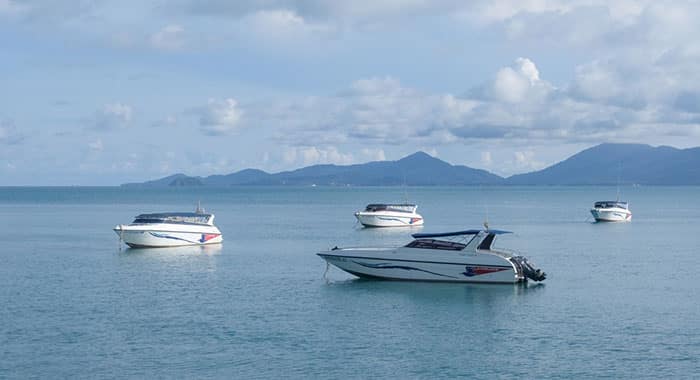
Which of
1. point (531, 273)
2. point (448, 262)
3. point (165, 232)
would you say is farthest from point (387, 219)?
point (531, 273)

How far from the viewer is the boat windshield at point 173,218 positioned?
297 feet

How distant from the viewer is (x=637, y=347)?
138ft

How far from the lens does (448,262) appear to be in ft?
207

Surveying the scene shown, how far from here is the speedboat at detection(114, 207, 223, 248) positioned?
8875cm

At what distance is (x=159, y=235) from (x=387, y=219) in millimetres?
52401

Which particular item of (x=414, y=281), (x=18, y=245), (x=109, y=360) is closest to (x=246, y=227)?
(x=18, y=245)

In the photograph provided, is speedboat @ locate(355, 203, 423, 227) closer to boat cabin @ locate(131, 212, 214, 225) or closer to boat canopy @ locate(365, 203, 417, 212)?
boat canopy @ locate(365, 203, 417, 212)

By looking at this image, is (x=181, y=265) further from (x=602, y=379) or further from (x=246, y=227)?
(x=246, y=227)

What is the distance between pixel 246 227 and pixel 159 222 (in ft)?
140

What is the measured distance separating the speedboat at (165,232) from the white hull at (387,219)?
41139mm

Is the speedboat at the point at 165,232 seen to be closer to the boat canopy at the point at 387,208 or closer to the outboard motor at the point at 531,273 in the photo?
the outboard motor at the point at 531,273

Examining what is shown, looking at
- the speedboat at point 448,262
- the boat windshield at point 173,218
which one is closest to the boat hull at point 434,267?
the speedboat at point 448,262

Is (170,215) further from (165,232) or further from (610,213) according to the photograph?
(610,213)

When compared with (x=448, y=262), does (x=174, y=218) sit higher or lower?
higher
